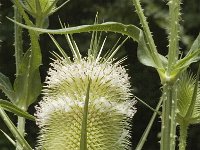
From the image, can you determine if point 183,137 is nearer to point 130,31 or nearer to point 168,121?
point 168,121

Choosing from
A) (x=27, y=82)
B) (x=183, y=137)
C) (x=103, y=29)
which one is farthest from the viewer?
(x=27, y=82)

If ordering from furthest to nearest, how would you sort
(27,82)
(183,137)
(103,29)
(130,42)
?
(130,42), (27,82), (183,137), (103,29)

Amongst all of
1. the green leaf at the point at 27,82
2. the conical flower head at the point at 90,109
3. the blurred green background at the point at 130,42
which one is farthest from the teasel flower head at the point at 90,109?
the blurred green background at the point at 130,42

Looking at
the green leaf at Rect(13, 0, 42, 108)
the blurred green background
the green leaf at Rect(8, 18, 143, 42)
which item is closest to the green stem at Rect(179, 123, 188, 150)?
the green leaf at Rect(8, 18, 143, 42)

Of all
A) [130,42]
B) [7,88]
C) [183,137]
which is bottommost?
[183,137]

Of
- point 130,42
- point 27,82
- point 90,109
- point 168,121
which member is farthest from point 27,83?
point 130,42

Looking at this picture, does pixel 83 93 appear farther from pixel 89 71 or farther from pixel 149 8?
pixel 149 8

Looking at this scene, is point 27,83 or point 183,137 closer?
point 183,137
